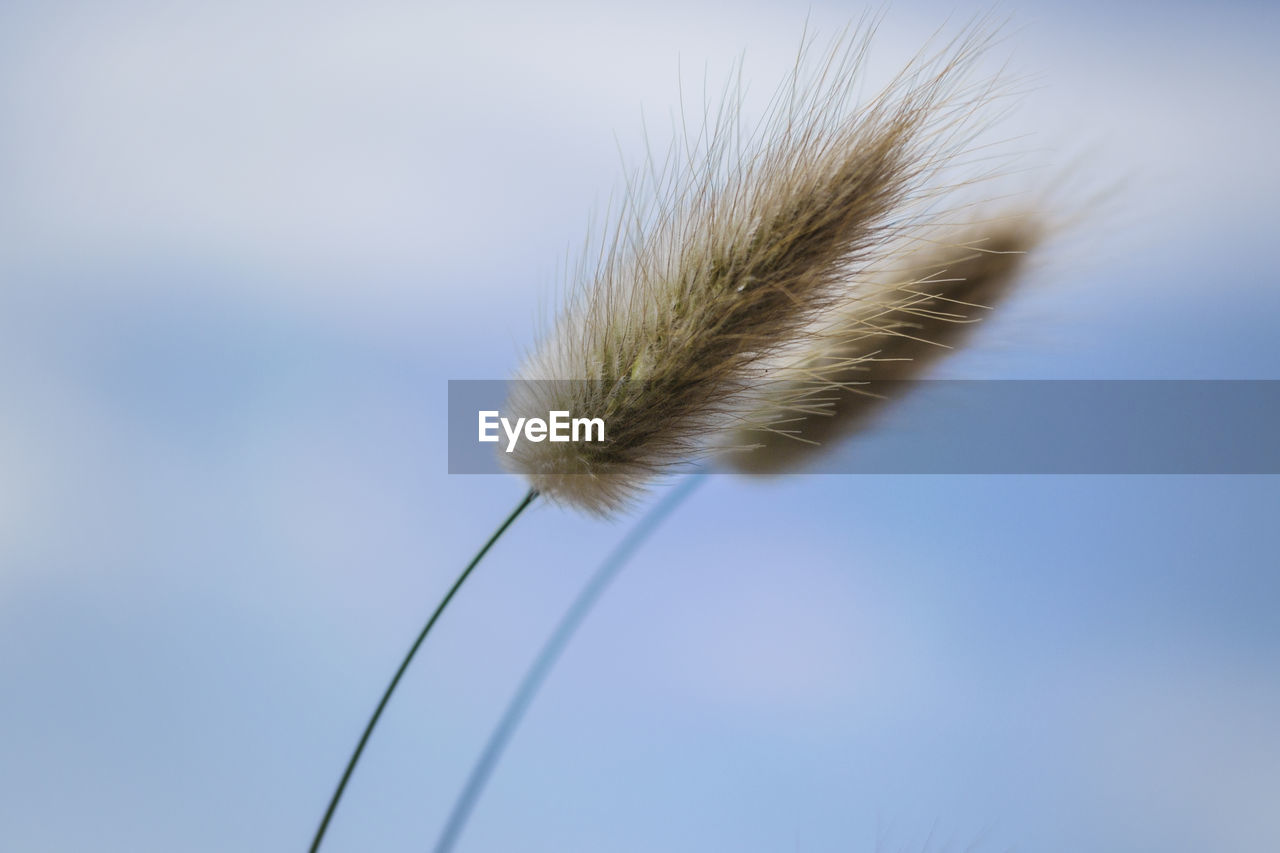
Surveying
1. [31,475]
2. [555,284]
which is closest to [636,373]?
[555,284]

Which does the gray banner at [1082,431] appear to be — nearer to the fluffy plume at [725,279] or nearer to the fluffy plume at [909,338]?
the fluffy plume at [909,338]

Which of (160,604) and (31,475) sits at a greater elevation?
(31,475)

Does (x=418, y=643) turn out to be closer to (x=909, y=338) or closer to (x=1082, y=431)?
(x=909, y=338)

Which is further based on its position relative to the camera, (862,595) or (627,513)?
(862,595)

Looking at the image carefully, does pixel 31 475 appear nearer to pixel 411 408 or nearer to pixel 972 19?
pixel 411 408

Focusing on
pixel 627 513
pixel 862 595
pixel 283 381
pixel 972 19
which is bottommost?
pixel 862 595

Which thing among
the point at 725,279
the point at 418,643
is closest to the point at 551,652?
the point at 418,643

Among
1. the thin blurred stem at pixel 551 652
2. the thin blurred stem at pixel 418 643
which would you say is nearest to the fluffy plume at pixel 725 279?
the thin blurred stem at pixel 418 643
